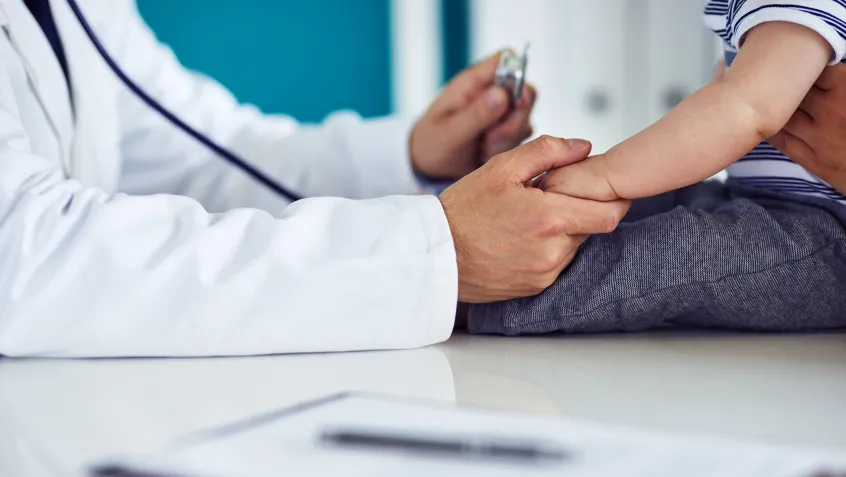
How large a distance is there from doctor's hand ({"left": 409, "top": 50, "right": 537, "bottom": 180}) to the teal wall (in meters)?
1.53

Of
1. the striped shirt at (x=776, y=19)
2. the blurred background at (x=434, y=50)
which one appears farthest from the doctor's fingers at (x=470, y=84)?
the blurred background at (x=434, y=50)

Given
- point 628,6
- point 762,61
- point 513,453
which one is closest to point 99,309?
point 513,453

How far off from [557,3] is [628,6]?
0.72 feet

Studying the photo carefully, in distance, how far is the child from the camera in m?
0.62

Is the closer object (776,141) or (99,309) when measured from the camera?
(99,309)

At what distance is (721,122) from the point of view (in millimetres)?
618

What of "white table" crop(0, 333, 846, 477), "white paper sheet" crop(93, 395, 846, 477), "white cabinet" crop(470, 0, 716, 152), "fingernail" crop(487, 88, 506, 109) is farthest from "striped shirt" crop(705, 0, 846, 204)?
"white cabinet" crop(470, 0, 716, 152)

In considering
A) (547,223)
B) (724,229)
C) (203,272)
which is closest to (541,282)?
(547,223)

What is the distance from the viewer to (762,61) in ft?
2.02

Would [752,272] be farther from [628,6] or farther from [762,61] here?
[628,6]

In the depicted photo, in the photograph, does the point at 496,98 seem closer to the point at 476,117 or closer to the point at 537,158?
the point at 476,117

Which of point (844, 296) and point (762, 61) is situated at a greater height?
point (762, 61)

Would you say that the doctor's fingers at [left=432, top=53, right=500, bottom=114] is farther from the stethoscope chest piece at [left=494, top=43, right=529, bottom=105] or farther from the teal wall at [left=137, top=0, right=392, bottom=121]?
the teal wall at [left=137, top=0, right=392, bottom=121]

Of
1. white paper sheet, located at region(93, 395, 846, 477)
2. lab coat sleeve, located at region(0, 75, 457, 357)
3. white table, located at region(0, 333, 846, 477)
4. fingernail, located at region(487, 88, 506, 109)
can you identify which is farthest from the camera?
fingernail, located at region(487, 88, 506, 109)
